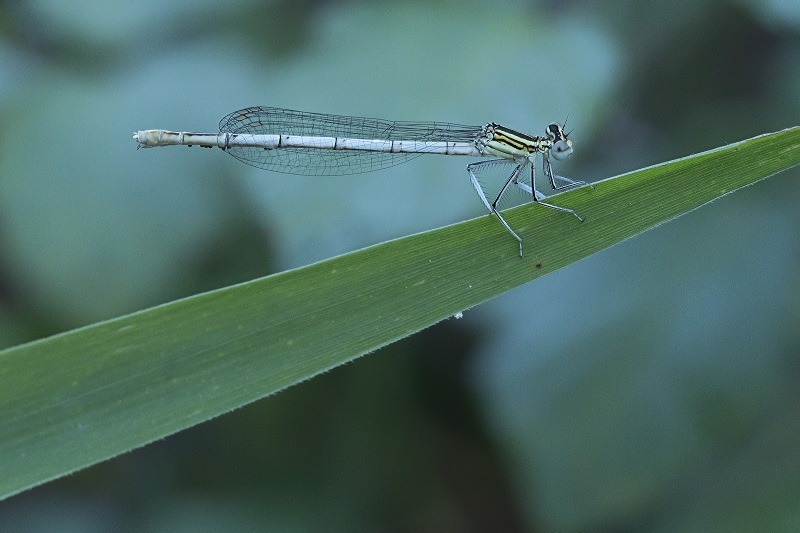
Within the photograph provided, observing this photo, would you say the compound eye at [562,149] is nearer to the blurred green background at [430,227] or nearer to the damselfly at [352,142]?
the damselfly at [352,142]

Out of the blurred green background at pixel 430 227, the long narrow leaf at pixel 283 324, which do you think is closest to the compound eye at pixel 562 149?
the blurred green background at pixel 430 227

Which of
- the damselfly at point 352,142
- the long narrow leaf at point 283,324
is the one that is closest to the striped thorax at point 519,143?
the damselfly at point 352,142

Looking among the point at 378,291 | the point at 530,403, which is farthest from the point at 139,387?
the point at 530,403

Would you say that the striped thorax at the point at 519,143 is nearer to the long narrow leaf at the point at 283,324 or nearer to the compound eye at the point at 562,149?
the compound eye at the point at 562,149

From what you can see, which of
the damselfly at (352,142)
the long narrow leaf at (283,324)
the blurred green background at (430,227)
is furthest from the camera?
the damselfly at (352,142)

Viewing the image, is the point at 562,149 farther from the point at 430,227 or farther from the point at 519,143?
the point at 430,227

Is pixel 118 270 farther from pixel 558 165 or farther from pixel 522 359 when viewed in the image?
pixel 558 165

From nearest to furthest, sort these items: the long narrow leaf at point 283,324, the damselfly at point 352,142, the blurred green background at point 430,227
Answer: the long narrow leaf at point 283,324, the blurred green background at point 430,227, the damselfly at point 352,142

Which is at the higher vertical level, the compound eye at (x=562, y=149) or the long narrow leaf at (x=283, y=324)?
the compound eye at (x=562, y=149)

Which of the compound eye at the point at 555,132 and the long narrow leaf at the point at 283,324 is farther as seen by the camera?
the compound eye at the point at 555,132
